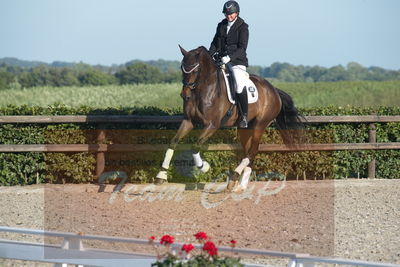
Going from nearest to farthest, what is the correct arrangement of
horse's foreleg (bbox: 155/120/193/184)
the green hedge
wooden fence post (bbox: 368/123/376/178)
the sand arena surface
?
the sand arena surface, horse's foreleg (bbox: 155/120/193/184), the green hedge, wooden fence post (bbox: 368/123/376/178)

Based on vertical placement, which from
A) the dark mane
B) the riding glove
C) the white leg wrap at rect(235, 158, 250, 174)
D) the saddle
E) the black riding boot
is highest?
the dark mane

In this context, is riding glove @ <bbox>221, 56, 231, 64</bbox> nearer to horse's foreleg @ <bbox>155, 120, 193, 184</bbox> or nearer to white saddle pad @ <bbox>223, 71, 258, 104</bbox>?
white saddle pad @ <bbox>223, 71, 258, 104</bbox>

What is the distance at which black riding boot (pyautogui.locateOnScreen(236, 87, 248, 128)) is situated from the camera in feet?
39.5

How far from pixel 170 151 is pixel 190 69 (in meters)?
1.31

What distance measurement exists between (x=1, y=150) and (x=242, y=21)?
487cm

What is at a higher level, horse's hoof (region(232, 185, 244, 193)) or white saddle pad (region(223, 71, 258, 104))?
white saddle pad (region(223, 71, 258, 104))

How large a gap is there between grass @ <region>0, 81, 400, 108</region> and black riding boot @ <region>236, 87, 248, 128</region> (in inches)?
885

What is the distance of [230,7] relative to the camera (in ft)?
39.7

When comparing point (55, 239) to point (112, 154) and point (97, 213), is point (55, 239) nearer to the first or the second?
point (97, 213)

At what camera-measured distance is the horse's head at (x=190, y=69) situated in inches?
444

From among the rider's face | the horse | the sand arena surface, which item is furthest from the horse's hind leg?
the rider's face

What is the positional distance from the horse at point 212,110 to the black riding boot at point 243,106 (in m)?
0.10

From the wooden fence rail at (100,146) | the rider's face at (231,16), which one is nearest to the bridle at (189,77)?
the rider's face at (231,16)

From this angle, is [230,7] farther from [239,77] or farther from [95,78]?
[95,78]
